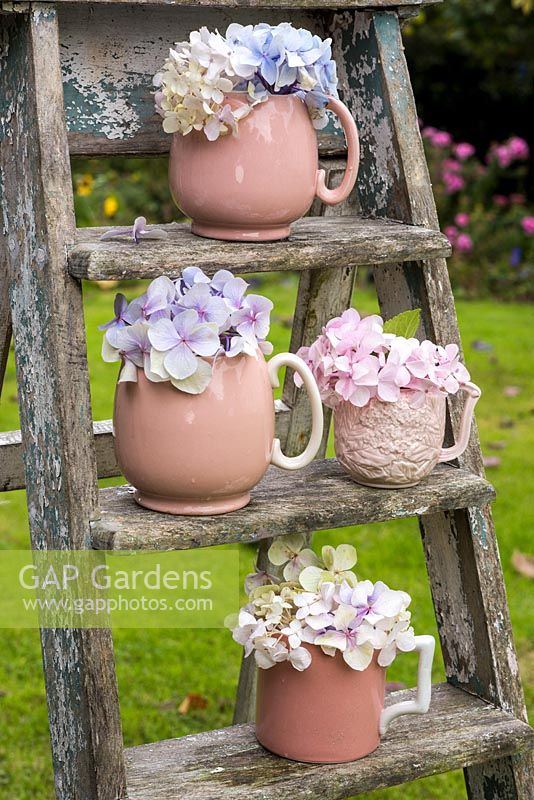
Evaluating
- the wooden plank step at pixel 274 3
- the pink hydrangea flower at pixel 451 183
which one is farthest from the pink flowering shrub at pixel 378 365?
the pink hydrangea flower at pixel 451 183

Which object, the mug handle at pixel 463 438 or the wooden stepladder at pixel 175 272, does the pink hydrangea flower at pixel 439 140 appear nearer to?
the wooden stepladder at pixel 175 272

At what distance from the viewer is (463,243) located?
5.63m

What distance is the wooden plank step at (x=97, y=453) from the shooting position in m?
1.80

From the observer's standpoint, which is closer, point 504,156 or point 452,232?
point 452,232

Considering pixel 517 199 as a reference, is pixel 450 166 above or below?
above

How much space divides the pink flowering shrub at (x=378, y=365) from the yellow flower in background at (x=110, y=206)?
13.6 feet

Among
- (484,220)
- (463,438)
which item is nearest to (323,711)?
(463,438)

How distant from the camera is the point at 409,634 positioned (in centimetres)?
148

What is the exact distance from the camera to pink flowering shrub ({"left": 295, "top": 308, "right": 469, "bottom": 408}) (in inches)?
55.7

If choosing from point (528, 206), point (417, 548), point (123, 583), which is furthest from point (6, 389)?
point (528, 206)

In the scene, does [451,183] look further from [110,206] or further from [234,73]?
[234,73]

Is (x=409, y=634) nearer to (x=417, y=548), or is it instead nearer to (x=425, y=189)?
(x=425, y=189)

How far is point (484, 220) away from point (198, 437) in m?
4.84

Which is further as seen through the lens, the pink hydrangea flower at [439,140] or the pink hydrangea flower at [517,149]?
the pink hydrangea flower at [517,149]
